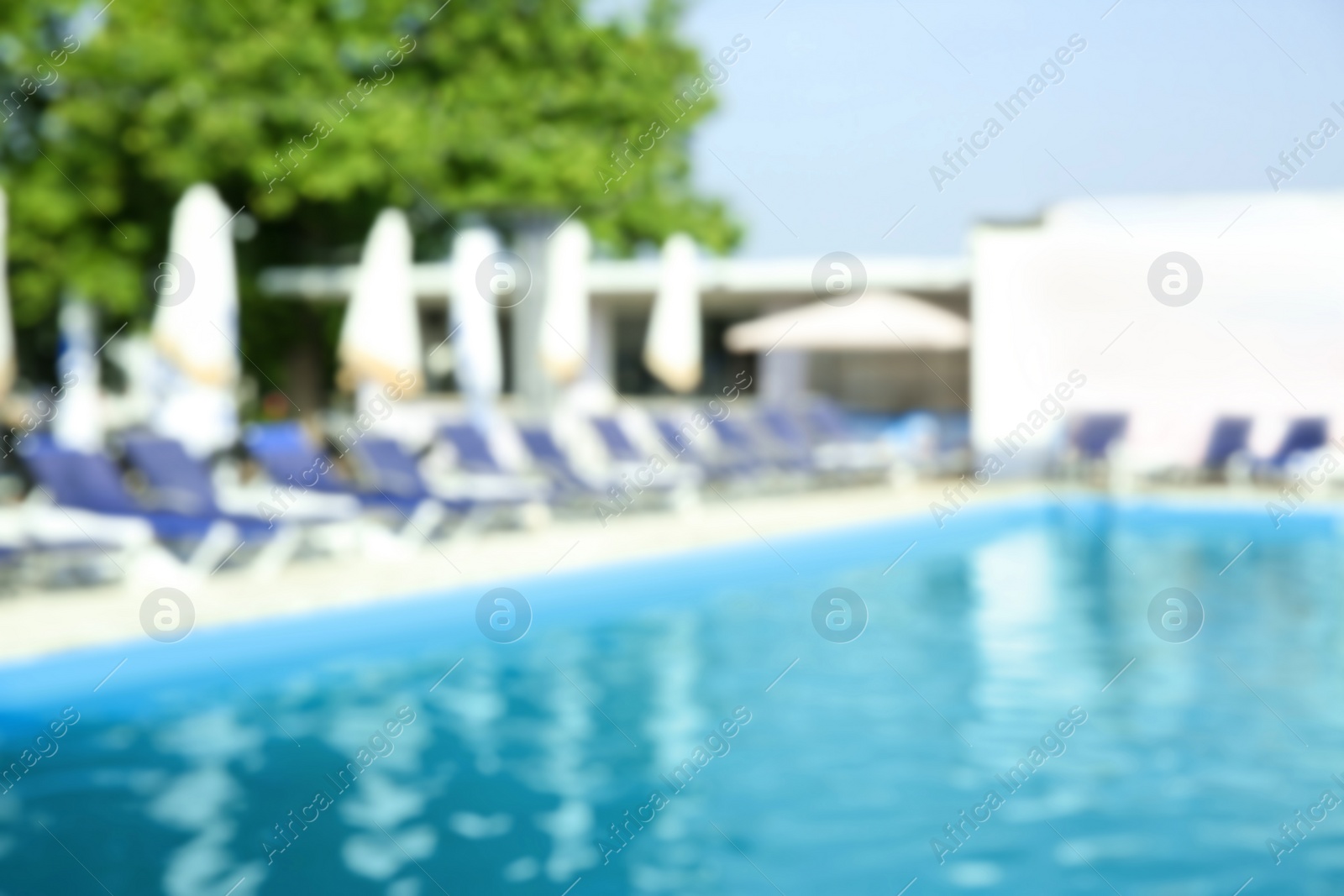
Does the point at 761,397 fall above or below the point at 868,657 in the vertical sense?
above

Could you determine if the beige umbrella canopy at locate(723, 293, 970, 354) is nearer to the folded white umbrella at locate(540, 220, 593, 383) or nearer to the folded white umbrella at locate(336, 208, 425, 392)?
the folded white umbrella at locate(540, 220, 593, 383)

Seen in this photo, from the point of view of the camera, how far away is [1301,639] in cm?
783

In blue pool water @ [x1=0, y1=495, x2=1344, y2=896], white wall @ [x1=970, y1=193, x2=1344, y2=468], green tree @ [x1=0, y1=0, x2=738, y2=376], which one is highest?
green tree @ [x1=0, y1=0, x2=738, y2=376]

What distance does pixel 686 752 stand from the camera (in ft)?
18.5

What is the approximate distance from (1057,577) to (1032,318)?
25.6 ft

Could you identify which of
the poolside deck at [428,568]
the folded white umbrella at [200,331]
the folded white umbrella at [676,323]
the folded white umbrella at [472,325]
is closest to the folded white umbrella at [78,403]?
the folded white umbrella at [200,331]

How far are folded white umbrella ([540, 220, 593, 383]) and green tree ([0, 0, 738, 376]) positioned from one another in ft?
17.6

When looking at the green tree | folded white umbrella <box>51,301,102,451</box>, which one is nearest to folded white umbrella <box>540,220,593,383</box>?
folded white umbrella <box>51,301,102,451</box>

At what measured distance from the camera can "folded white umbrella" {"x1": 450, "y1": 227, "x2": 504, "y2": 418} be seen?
1317 cm

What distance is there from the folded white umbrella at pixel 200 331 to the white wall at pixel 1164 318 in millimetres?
9769

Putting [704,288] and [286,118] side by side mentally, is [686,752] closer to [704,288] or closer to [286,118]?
[286,118]

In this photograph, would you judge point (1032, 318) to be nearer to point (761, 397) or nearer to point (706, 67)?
point (761, 397)

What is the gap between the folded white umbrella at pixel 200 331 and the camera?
10.1m

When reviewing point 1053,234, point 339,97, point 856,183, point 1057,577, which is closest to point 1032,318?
point 1053,234
